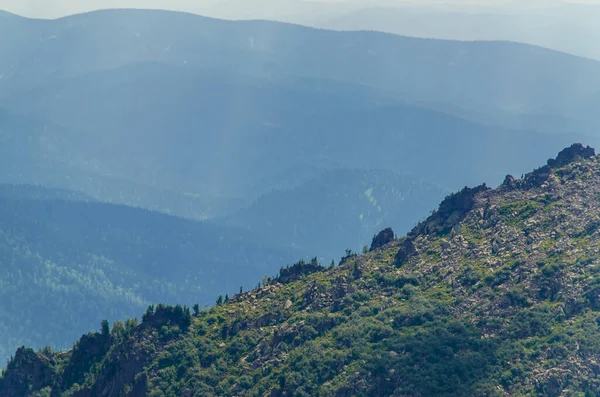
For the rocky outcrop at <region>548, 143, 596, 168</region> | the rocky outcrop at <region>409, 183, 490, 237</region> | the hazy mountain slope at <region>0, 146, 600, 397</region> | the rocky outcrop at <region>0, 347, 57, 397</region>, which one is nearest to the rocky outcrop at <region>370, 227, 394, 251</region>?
the hazy mountain slope at <region>0, 146, 600, 397</region>

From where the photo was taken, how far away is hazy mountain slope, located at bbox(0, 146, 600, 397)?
85.9 meters

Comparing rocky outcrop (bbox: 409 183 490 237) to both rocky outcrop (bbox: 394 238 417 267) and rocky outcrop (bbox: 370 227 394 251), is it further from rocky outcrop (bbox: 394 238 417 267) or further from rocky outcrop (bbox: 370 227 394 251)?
rocky outcrop (bbox: 394 238 417 267)

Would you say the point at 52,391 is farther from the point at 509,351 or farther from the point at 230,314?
the point at 509,351

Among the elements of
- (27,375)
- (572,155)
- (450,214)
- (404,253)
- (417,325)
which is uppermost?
(572,155)

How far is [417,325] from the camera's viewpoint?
3701 inches

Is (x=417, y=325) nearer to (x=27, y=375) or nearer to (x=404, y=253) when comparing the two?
(x=404, y=253)

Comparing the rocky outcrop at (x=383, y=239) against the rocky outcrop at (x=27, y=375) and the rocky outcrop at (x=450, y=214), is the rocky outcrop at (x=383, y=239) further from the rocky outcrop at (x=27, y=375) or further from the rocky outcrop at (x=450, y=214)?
the rocky outcrop at (x=27, y=375)

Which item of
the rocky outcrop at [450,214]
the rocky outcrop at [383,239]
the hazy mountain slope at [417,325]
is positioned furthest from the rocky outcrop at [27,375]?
the rocky outcrop at [450,214]

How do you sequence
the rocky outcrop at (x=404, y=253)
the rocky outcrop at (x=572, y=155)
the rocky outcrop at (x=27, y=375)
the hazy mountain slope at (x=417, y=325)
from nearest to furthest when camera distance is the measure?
the hazy mountain slope at (x=417, y=325)
the rocky outcrop at (x=27, y=375)
the rocky outcrop at (x=404, y=253)
the rocky outcrop at (x=572, y=155)

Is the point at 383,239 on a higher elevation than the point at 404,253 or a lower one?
higher

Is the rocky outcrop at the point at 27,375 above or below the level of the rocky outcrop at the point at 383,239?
below

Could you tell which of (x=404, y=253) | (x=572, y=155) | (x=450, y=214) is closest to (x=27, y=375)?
(x=404, y=253)

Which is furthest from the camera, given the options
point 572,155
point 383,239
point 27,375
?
point 383,239

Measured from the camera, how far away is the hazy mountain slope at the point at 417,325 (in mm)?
85938
